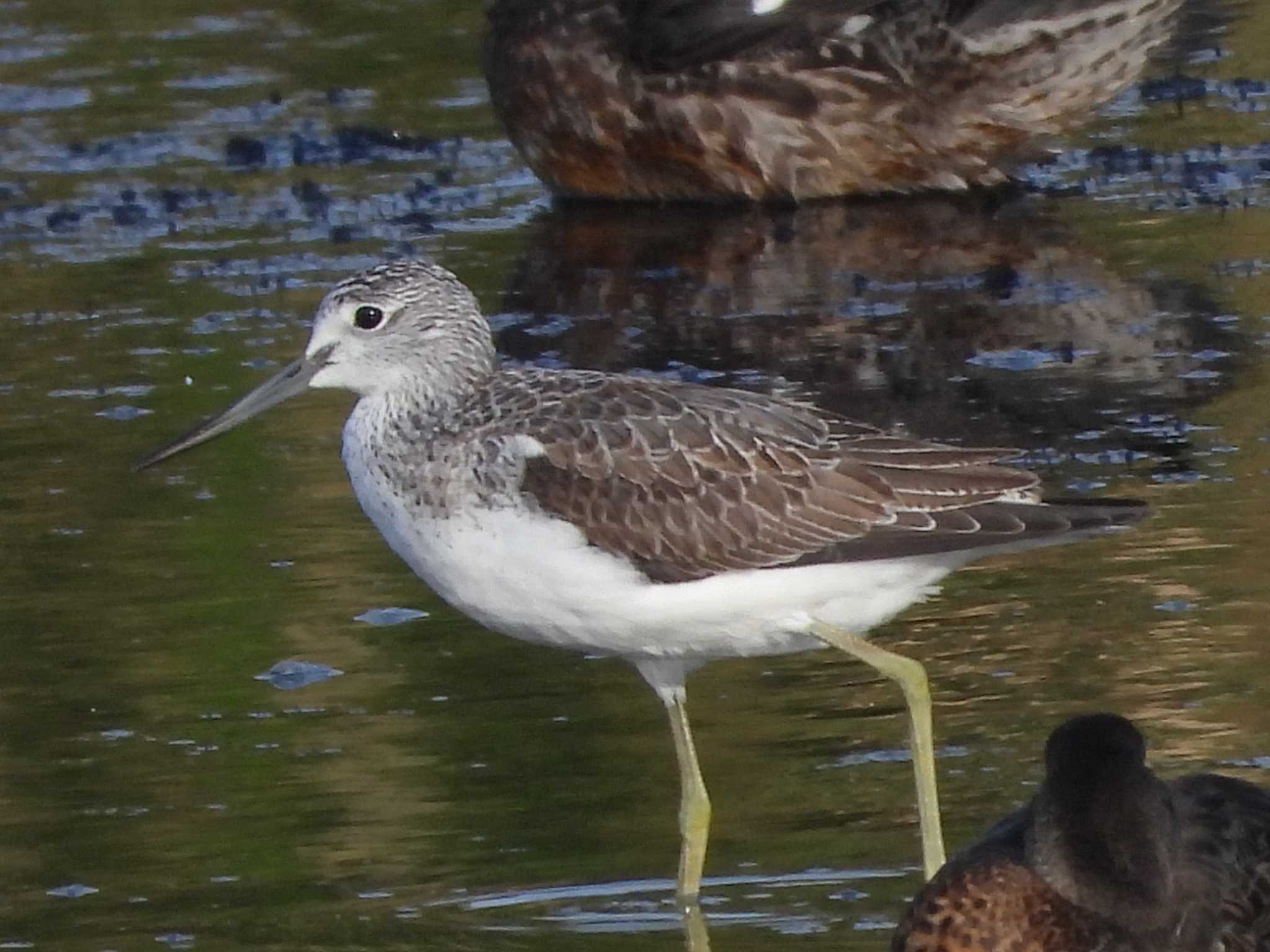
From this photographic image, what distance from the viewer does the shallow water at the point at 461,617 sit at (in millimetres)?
7289

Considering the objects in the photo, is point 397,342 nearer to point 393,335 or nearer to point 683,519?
point 393,335

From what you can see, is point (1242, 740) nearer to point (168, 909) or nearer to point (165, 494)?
point (168, 909)

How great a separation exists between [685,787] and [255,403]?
150 centimetres

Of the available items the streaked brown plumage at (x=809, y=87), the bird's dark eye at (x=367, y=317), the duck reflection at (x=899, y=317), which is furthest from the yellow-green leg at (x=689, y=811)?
the streaked brown plumage at (x=809, y=87)

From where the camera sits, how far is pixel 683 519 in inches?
293

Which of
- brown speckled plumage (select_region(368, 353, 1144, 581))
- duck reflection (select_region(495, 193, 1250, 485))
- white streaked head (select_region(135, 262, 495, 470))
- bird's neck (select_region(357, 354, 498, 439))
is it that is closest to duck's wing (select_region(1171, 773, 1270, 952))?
brown speckled plumage (select_region(368, 353, 1144, 581))

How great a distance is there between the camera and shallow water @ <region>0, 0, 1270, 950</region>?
7.29 m

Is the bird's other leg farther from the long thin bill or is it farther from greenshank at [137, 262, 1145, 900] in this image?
the long thin bill

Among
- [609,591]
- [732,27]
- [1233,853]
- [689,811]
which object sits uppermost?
[732,27]

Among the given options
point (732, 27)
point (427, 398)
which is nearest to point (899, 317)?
point (732, 27)

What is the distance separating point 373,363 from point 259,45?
8824 millimetres

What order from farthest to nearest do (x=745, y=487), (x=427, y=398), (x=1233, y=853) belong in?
(x=427, y=398) → (x=745, y=487) → (x=1233, y=853)

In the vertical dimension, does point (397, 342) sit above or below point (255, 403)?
above

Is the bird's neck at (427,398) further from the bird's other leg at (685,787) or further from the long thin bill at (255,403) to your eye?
the bird's other leg at (685,787)
